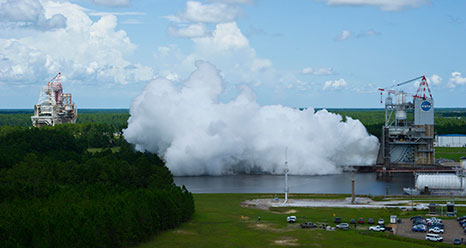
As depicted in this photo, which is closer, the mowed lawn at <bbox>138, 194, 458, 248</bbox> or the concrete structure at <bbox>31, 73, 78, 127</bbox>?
the mowed lawn at <bbox>138, 194, 458, 248</bbox>

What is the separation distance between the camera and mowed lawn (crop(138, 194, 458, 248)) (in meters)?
53.4

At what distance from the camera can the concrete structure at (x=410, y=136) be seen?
381 feet

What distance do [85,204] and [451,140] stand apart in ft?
412

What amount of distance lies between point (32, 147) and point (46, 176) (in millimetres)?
42007

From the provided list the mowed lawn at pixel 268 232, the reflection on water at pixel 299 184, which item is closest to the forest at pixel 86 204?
the mowed lawn at pixel 268 232

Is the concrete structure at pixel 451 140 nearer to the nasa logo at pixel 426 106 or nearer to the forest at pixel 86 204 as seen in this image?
the nasa logo at pixel 426 106

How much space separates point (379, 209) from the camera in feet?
234

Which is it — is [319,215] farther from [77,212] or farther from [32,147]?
[32,147]

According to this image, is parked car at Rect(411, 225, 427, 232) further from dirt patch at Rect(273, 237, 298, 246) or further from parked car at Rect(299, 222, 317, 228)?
dirt patch at Rect(273, 237, 298, 246)

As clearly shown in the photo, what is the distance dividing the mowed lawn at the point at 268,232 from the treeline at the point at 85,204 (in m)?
2.23

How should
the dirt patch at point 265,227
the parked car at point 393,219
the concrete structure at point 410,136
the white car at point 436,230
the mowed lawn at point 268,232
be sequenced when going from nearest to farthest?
the mowed lawn at point 268,232 → the white car at point 436,230 → the dirt patch at point 265,227 → the parked car at point 393,219 → the concrete structure at point 410,136

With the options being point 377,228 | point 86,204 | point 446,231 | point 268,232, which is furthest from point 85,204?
point 446,231

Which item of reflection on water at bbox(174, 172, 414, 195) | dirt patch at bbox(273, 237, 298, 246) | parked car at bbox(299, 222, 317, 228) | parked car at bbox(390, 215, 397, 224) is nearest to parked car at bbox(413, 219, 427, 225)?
parked car at bbox(390, 215, 397, 224)

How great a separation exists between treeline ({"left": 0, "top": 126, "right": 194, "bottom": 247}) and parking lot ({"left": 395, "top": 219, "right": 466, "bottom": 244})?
1962 cm
